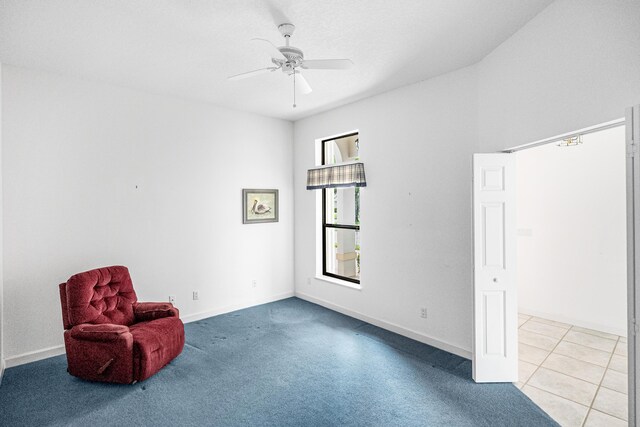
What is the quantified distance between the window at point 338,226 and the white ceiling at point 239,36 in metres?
1.48

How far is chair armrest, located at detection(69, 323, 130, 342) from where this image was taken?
2.72 metres

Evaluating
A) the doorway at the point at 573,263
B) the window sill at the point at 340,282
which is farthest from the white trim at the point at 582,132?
the window sill at the point at 340,282

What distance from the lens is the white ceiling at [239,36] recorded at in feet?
7.33

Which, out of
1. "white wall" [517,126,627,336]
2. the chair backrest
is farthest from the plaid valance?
the chair backrest

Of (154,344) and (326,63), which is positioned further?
(154,344)

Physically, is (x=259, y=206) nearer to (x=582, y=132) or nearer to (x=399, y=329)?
(x=399, y=329)

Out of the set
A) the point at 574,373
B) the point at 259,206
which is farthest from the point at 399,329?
the point at 259,206

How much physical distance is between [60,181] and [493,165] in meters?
4.31

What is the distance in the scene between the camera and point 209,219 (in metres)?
4.48

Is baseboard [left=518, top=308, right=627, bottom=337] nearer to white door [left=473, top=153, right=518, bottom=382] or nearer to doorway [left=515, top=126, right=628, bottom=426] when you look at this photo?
doorway [left=515, top=126, right=628, bottom=426]

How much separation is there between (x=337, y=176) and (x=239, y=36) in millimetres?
2323

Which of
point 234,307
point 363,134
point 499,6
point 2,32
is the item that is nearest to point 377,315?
point 234,307

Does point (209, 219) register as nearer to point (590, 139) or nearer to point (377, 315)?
point (377, 315)

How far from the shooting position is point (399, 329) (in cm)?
383
